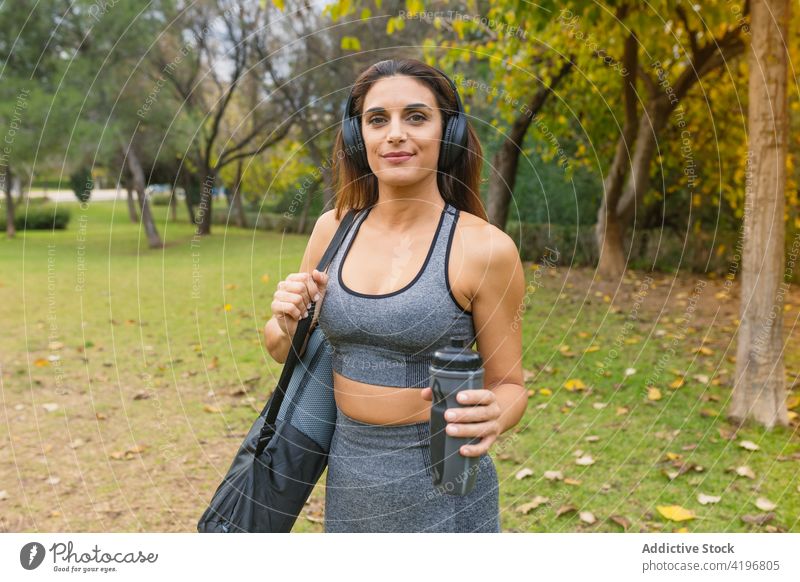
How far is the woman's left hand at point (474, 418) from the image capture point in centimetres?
141

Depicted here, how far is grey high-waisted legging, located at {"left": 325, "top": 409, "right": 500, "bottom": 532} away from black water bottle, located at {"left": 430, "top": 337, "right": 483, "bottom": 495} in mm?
172

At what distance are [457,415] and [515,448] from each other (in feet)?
11.1

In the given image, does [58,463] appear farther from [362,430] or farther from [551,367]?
[551,367]

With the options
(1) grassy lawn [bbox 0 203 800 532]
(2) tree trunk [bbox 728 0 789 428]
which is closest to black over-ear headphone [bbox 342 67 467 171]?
(1) grassy lawn [bbox 0 203 800 532]

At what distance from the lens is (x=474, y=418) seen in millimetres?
1436

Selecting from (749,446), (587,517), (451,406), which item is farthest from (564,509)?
(451,406)

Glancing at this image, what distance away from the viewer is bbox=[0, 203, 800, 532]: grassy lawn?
381cm

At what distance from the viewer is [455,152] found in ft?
5.91

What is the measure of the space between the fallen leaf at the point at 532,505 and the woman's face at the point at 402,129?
257 centimetres

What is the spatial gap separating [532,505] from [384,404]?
2370 millimetres

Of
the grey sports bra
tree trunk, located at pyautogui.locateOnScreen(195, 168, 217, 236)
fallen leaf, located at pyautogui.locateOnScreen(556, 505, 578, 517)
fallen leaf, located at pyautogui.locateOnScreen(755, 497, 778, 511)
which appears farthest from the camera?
tree trunk, located at pyautogui.locateOnScreen(195, 168, 217, 236)

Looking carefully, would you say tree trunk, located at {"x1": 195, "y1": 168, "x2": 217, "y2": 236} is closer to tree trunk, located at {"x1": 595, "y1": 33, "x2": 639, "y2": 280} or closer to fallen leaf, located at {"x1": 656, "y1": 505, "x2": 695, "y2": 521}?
fallen leaf, located at {"x1": 656, "y1": 505, "x2": 695, "y2": 521}
